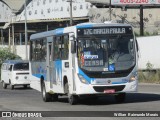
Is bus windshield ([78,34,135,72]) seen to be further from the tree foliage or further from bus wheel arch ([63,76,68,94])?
the tree foliage

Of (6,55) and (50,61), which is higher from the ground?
(50,61)

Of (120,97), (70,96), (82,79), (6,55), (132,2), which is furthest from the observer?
(6,55)

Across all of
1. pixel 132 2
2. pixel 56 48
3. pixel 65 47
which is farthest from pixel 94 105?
pixel 132 2

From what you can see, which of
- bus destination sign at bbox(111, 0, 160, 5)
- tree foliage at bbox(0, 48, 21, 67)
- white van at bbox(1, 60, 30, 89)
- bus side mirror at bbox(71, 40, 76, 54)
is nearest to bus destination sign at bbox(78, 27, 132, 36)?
bus side mirror at bbox(71, 40, 76, 54)

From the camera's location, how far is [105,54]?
20.7 meters

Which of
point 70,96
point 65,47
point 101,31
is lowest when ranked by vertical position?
point 70,96

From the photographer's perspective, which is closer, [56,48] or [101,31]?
[101,31]

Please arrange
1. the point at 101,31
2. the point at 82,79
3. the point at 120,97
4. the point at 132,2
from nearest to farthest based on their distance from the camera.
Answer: the point at 82,79 < the point at 101,31 < the point at 120,97 < the point at 132,2

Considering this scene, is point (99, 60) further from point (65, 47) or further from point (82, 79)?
point (65, 47)

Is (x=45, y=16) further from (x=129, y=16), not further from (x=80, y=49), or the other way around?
(x=80, y=49)

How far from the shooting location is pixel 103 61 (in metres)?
20.7

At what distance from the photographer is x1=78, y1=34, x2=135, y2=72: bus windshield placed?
20.6m

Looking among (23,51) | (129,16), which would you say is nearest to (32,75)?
(23,51)

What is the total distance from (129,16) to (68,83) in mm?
74759
